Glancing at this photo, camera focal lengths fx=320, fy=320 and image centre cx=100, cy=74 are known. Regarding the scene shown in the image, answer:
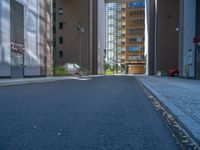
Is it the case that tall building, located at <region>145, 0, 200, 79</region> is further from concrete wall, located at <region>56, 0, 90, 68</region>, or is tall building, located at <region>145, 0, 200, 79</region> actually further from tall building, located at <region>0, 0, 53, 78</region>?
tall building, located at <region>0, 0, 53, 78</region>

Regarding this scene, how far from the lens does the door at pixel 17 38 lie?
31.8 meters

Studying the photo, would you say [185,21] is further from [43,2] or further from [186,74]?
[43,2]

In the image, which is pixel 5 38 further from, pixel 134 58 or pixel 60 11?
pixel 134 58

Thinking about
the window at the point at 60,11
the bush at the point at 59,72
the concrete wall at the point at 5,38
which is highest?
the window at the point at 60,11

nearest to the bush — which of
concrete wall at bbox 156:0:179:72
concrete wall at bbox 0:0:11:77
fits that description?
concrete wall at bbox 0:0:11:77

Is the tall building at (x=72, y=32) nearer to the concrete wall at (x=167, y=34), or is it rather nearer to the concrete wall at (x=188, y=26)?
the concrete wall at (x=167, y=34)

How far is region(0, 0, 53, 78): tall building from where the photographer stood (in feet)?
98.8

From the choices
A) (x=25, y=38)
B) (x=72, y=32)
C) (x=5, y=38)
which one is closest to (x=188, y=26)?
(x=25, y=38)

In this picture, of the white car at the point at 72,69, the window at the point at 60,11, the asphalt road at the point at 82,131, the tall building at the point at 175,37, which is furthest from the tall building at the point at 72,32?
the asphalt road at the point at 82,131

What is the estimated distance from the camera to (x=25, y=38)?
35406 millimetres

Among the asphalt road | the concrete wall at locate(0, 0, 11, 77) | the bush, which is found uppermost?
the concrete wall at locate(0, 0, 11, 77)

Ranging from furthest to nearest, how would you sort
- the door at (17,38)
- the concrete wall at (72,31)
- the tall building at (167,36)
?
the concrete wall at (72,31)
the tall building at (167,36)
the door at (17,38)

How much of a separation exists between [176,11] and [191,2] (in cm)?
2637

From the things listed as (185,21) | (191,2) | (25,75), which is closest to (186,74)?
(185,21)
